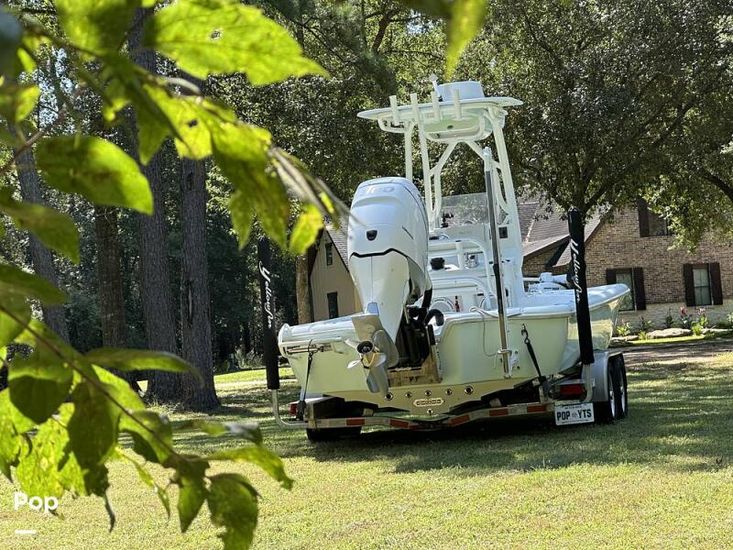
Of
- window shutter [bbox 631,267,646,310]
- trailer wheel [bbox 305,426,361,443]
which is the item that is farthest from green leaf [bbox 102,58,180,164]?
window shutter [bbox 631,267,646,310]

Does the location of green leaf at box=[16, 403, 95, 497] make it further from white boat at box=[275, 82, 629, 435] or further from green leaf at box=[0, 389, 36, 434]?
white boat at box=[275, 82, 629, 435]

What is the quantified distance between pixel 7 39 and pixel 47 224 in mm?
273

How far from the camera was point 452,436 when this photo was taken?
1135 centimetres

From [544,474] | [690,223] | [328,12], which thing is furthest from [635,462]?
[690,223]

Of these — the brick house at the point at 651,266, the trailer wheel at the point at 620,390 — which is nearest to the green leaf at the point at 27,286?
the trailer wheel at the point at 620,390

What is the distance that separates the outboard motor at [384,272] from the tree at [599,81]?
15.2 m

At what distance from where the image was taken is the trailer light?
10.4m

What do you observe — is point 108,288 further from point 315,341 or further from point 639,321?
point 639,321

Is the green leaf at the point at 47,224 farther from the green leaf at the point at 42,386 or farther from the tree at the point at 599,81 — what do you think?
the tree at the point at 599,81

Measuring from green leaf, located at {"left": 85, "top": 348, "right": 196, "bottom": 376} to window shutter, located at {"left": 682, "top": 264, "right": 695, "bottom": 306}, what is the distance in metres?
38.4

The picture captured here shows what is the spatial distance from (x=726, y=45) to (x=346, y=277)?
57.0 ft

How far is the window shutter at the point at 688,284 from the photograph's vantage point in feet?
124

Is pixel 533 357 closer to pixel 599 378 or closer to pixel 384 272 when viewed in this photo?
pixel 599 378

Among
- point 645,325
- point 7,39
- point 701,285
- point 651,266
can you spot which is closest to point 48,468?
point 7,39
